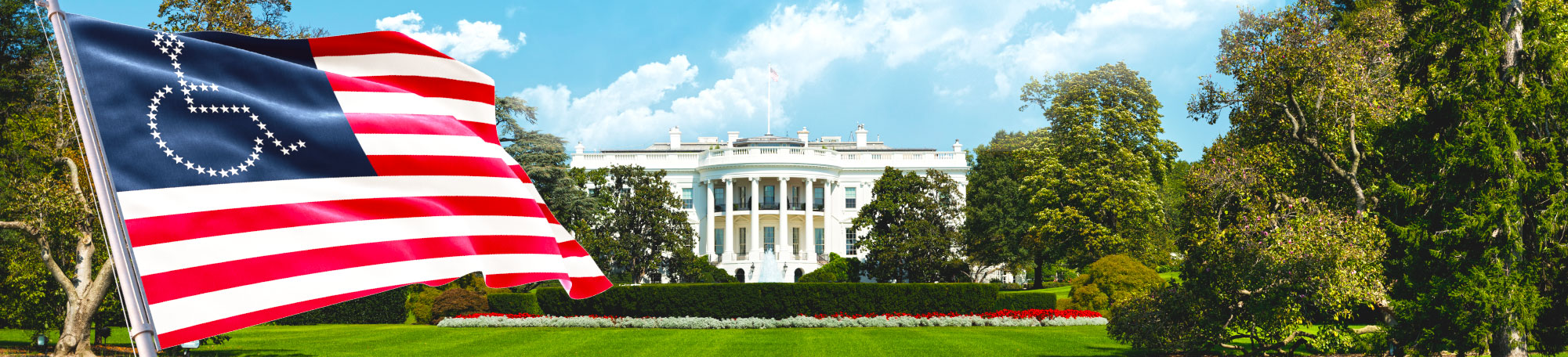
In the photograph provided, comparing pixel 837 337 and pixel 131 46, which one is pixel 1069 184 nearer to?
pixel 837 337

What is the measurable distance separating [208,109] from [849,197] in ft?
173

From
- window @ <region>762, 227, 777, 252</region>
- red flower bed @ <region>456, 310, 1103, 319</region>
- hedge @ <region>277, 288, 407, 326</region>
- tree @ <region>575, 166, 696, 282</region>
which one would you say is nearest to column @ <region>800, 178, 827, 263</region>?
window @ <region>762, 227, 777, 252</region>

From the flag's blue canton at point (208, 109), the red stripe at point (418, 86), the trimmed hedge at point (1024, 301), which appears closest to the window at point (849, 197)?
the trimmed hedge at point (1024, 301)

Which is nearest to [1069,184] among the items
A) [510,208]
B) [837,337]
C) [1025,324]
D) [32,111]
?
[1025,324]

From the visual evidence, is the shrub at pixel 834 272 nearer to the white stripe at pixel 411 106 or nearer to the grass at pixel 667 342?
the grass at pixel 667 342

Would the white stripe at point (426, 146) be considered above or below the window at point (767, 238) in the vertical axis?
below

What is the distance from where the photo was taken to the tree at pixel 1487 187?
10734 mm

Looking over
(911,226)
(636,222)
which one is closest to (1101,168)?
(911,226)

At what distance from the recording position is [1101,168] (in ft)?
115

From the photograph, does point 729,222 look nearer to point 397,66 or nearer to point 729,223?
point 729,223

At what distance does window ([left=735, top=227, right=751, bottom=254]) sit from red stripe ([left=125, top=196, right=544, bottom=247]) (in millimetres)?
50484

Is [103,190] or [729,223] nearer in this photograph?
[103,190]

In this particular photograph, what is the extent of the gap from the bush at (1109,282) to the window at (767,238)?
Answer: 2605cm

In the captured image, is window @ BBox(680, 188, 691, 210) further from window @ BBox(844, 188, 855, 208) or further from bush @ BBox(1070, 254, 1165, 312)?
bush @ BBox(1070, 254, 1165, 312)
